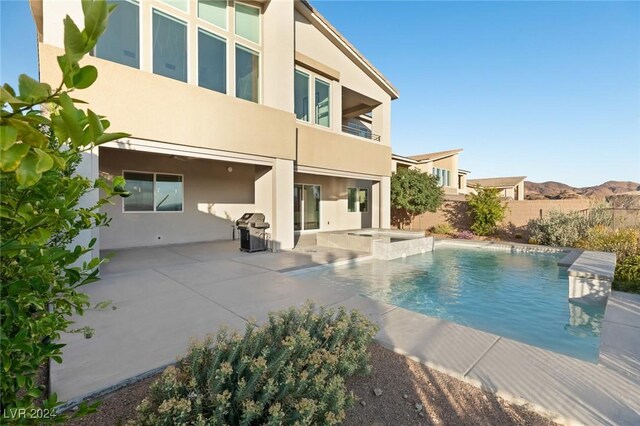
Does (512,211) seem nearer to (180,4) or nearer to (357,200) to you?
(357,200)

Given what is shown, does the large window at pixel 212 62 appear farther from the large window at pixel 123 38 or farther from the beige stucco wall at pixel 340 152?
the beige stucco wall at pixel 340 152

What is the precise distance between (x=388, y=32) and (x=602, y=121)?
12.8 meters

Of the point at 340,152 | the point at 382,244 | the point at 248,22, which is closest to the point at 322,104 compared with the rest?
the point at 340,152

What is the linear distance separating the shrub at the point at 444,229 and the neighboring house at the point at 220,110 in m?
4.34

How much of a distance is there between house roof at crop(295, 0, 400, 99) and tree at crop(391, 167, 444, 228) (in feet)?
15.0

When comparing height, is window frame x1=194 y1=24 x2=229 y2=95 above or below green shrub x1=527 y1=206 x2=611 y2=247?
above

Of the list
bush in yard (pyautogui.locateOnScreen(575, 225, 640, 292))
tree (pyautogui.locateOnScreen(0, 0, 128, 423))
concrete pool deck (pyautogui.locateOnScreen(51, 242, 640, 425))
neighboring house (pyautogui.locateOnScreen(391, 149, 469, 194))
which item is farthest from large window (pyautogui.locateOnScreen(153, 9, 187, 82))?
neighboring house (pyautogui.locateOnScreen(391, 149, 469, 194))

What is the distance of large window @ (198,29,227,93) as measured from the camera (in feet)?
28.5

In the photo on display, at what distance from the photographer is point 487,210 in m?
15.5

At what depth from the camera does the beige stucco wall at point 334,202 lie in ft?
53.9

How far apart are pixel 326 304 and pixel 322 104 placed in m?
9.83

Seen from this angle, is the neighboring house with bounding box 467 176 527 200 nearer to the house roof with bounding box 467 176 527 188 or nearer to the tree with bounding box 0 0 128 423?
the house roof with bounding box 467 176 527 188

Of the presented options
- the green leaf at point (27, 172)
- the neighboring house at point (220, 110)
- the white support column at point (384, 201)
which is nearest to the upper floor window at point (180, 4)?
the neighboring house at point (220, 110)

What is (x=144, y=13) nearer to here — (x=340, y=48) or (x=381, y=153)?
(x=340, y=48)
